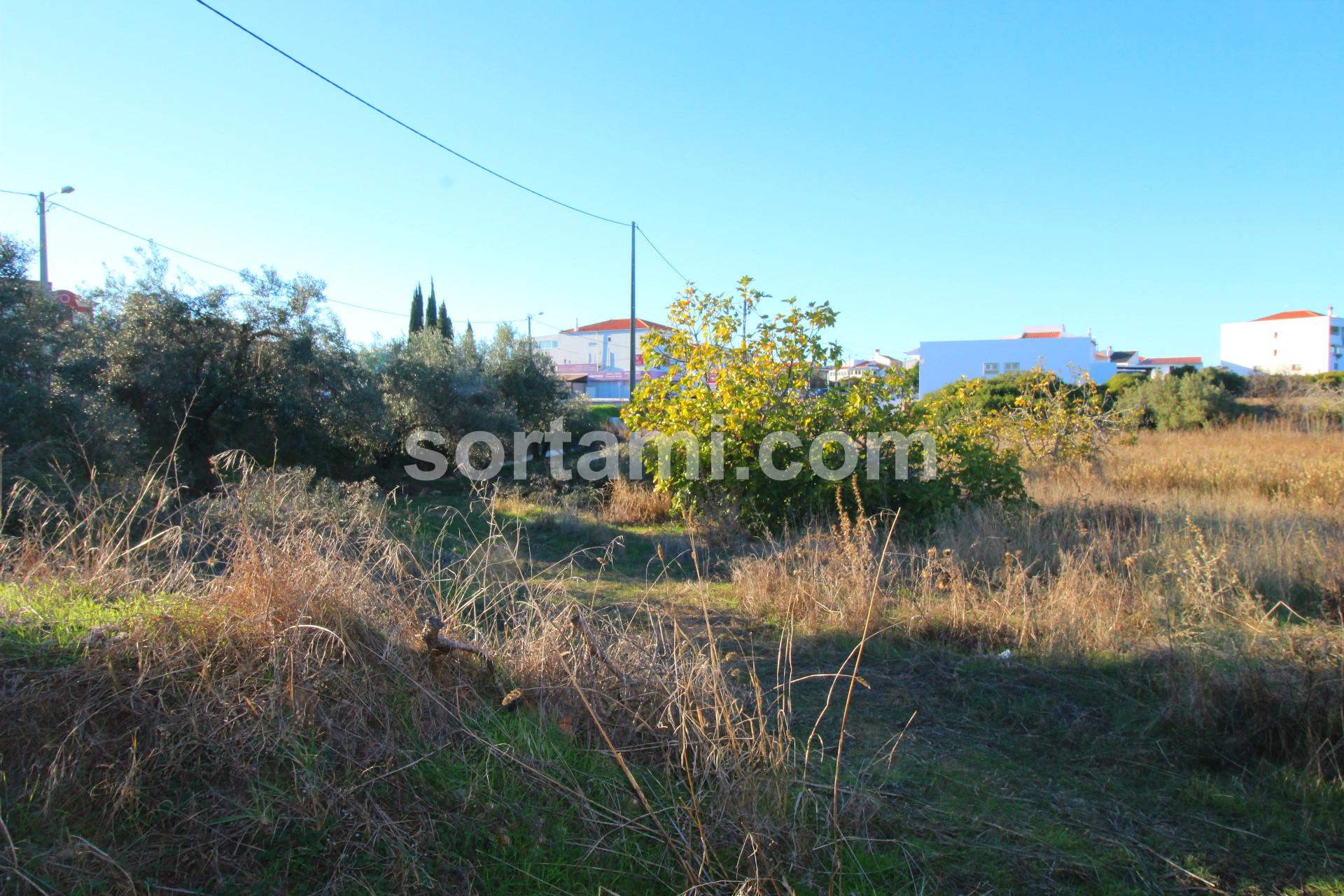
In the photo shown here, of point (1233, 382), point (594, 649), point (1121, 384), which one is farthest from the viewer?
point (1121, 384)

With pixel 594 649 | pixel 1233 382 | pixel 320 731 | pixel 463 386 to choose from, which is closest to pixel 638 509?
pixel 594 649

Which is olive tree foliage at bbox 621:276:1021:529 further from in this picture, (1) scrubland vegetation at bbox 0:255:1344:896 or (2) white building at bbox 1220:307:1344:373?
(2) white building at bbox 1220:307:1344:373

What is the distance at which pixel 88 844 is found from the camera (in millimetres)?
2227

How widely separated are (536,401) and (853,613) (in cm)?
1691

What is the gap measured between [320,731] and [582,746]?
37.1 inches

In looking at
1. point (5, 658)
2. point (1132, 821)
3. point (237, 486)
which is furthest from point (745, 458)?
point (5, 658)

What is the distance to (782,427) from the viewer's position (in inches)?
355

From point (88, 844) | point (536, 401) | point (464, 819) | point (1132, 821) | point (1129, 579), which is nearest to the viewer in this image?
point (88, 844)

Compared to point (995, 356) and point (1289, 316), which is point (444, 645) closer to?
point (995, 356)

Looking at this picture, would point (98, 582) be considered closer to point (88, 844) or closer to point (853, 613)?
point (88, 844)

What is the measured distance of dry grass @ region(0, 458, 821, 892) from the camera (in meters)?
2.43

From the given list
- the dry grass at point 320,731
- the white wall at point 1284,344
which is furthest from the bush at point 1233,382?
the white wall at point 1284,344

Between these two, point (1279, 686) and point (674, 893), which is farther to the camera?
point (1279, 686)

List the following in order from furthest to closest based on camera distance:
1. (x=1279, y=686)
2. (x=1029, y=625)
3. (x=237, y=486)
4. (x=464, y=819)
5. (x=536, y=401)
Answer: (x=536, y=401)
(x=1029, y=625)
(x=237, y=486)
(x=1279, y=686)
(x=464, y=819)
